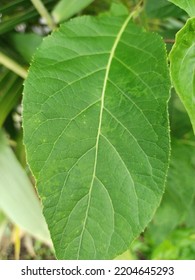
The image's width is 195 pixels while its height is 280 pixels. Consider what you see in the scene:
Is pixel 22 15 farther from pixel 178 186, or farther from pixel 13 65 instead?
pixel 178 186

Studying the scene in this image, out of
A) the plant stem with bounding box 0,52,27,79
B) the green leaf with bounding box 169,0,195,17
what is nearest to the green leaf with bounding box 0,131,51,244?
the plant stem with bounding box 0,52,27,79

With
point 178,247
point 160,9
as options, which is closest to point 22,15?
point 160,9

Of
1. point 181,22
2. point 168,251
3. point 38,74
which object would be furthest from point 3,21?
point 168,251

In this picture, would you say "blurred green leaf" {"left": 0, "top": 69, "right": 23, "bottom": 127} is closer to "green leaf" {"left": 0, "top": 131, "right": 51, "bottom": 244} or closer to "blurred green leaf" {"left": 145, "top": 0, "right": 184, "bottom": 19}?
"green leaf" {"left": 0, "top": 131, "right": 51, "bottom": 244}

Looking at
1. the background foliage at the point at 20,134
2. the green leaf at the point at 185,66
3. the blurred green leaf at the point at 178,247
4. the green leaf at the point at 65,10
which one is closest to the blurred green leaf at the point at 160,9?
the background foliage at the point at 20,134

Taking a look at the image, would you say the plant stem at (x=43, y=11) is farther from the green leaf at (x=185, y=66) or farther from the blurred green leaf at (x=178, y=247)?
the blurred green leaf at (x=178, y=247)
